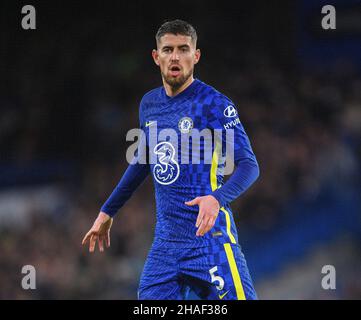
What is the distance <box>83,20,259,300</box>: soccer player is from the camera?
506 cm

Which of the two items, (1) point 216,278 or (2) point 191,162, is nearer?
(1) point 216,278

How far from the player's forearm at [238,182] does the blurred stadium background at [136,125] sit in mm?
4652

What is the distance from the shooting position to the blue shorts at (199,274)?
504 centimetres

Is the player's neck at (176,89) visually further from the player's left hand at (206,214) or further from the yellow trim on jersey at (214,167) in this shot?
the player's left hand at (206,214)

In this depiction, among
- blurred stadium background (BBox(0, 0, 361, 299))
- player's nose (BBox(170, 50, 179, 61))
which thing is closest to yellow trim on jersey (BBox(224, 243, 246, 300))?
player's nose (BBox(170, 50, 179, 61))

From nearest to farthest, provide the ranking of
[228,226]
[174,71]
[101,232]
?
[228,226] < [174,71] < [101,232]

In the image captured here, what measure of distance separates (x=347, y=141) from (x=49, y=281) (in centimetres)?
429

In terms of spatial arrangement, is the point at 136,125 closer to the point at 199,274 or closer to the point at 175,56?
the point at 175,56

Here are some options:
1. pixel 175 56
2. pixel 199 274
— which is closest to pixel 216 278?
pixel 199 274

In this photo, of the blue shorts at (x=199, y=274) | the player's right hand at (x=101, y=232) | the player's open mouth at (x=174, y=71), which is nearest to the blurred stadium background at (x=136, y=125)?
the player's right hand at (x=101, y=232)

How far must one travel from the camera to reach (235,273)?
16.6 feet

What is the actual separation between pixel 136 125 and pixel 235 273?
605cm

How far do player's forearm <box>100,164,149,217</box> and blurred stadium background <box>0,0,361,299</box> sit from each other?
390 cm

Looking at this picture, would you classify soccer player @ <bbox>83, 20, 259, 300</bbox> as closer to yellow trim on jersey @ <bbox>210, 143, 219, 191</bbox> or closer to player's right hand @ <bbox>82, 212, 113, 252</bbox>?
yellow trim on jersey @ <bbox>210, 143, 219, 191</bbox>
